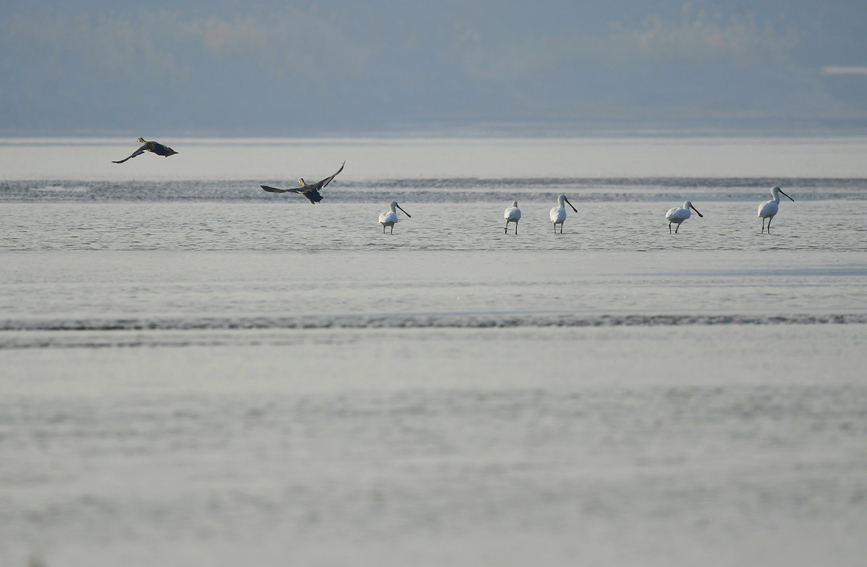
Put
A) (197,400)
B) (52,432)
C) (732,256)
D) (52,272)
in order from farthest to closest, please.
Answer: (732,256)
(52,272)
(197,400)
(52,432)

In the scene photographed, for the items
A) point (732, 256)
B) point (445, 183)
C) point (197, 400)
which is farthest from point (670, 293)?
point (445, 183)

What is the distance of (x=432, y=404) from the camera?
907 cm

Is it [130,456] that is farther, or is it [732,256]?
[732,256]

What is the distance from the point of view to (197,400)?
9.22m

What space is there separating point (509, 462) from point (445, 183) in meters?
28.8

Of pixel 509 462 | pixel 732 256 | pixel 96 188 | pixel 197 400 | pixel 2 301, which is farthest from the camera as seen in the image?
pixel 96 188

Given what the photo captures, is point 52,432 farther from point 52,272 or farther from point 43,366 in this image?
point 52,272

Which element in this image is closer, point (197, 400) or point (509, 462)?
point (509, 462)

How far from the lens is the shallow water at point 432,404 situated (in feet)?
21.3

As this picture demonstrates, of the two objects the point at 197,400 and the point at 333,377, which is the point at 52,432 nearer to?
the point at 197,400

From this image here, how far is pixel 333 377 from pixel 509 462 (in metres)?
2.68

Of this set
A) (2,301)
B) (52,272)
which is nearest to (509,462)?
(2,301)

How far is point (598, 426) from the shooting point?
8.45m

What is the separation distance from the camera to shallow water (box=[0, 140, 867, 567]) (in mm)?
6500
